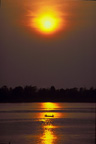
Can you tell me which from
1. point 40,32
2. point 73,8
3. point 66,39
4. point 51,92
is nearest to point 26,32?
point 40,32

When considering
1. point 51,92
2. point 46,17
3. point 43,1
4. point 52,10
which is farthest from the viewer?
point 51,92

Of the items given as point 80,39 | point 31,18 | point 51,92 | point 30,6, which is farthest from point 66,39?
point 51,92

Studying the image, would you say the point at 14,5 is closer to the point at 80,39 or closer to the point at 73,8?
the point at 73,8

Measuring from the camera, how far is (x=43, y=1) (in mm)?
3299

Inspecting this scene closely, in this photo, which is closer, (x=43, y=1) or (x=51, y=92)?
(x=43, y=1)

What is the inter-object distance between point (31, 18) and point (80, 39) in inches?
31.5

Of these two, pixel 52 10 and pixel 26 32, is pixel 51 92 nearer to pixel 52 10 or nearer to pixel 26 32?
pixel 26 32

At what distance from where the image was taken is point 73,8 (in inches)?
137

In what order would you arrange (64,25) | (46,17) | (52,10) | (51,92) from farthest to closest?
(51,92) → (64,25) → (46,17) → (52,10)

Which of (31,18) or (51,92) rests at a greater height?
(51,92)

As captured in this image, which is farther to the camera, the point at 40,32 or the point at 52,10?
the point at 40,32

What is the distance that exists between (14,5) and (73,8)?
51cm

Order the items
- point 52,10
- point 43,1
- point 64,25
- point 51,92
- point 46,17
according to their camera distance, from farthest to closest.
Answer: point 51,92 < point 64,25 < point 46,17 < point 52,10 < point 43,1

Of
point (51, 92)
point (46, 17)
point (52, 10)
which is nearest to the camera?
point (52, 10)
